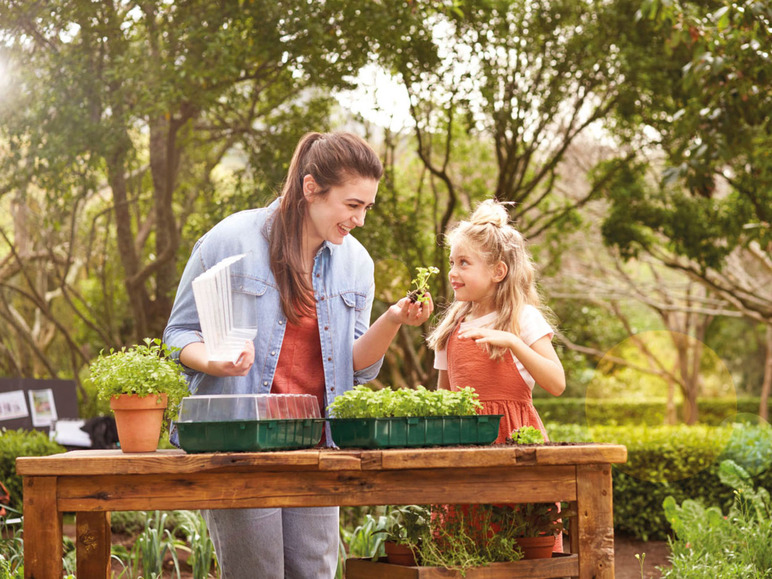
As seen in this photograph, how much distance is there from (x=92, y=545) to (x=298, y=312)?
2.86 feet

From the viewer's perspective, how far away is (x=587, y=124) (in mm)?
9086

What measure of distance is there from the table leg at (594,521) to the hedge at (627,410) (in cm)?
1481

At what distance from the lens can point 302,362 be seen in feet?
8.35

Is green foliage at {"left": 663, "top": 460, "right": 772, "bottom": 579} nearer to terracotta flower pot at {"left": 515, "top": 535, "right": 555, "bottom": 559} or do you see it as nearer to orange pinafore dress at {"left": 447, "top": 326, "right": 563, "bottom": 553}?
orange pinafore dress at {"left": 447, "top": 326, "right": 563, "bottom": 553}

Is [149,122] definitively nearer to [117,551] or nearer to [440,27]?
[440,27]

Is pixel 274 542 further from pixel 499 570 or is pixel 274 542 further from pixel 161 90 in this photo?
pixel 161 90

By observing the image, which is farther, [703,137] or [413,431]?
[703,137]

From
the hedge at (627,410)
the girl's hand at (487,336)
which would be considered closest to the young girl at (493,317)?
the girl's hand at (487,336)

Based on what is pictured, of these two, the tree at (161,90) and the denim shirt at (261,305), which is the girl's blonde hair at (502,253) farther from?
the tree at (161,90)

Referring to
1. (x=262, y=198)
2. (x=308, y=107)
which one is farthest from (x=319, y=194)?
(x=308, y=107)

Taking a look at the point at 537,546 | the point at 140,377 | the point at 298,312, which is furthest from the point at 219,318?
the point at 537,546

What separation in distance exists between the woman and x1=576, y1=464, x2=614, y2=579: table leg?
0.63 m

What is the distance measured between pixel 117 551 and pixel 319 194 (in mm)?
3085

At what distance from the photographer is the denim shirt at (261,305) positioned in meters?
2.41
